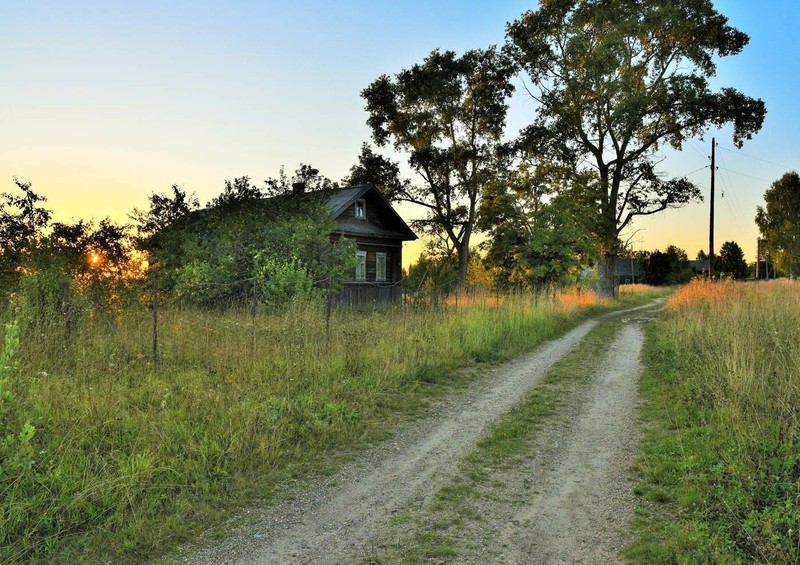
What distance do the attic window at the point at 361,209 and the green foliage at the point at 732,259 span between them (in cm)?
6256

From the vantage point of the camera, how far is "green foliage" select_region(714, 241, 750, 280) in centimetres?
7161

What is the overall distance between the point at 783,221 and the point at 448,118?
43.1m

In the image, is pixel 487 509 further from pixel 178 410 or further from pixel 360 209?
pixel 360 209

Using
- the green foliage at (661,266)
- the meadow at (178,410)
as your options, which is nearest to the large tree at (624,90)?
the meadow at (178,410)

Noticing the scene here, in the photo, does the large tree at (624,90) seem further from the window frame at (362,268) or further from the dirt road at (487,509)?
the dirt road at (487,509)

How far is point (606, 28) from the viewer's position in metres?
27.6

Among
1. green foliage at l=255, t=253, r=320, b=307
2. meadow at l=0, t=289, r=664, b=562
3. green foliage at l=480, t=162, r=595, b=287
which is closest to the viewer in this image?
meadow at l=0, t=289, r=664, b=562

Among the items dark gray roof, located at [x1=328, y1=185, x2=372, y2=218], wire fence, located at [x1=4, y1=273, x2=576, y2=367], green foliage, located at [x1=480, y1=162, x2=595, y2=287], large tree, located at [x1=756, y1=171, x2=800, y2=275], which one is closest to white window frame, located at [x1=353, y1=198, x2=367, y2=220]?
dark gray roof, located at [x1=328, y1=185, x2=372, y2=218]

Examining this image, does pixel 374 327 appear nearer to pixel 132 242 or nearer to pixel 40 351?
pixel 40 351

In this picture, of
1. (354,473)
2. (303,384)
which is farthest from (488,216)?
(354,473)

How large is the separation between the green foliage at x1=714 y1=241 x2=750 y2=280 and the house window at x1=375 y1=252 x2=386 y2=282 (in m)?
60.8

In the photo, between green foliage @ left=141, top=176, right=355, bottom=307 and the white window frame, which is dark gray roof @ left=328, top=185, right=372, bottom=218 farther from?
green foliage @ left=141, top=176, right=355, bottom=307

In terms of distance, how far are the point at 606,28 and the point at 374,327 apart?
982 inches

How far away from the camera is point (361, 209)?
2791cm
